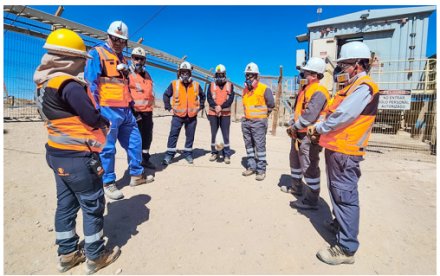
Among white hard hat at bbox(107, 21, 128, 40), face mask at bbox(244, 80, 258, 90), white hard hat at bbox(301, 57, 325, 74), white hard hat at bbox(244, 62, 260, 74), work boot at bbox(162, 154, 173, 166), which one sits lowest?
work boot at bbox(162, 154, 173, 166)

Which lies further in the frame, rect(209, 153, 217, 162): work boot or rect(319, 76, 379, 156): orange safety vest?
rect(209, 153, 217, 162): work boot

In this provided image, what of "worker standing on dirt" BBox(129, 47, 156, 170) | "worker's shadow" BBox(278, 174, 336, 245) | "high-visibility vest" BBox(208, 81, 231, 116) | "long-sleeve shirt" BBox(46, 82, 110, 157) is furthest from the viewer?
"high-visibility vest" BBox(208, 81, 231, 116)

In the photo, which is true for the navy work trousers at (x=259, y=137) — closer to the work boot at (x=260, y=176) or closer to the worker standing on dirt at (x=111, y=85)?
the work boot at (x=260, y=176)

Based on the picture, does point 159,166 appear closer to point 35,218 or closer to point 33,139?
point 35,218

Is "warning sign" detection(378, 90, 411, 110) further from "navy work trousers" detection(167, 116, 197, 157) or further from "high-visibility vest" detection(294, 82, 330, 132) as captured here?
"navy work trousers" detection(167, 116, 197, 157)

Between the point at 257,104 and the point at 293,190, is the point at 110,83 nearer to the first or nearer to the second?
the point at 257,104

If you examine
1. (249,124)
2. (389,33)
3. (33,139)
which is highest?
(389,33)

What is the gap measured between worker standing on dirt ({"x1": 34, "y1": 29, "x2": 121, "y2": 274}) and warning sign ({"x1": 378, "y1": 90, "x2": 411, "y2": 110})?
8.43 m

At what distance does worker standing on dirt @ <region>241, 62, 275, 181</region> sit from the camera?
4.57m

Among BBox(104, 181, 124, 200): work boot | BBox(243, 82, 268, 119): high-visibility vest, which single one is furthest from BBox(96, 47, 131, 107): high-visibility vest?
BBox(243, 82, 268, 119): high-visibility vest

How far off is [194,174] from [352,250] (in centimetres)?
290

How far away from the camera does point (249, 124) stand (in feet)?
15.3

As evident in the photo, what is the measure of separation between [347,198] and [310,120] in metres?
1.09

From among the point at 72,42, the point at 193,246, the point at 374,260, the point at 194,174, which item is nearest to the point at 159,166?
the point at 194,174
